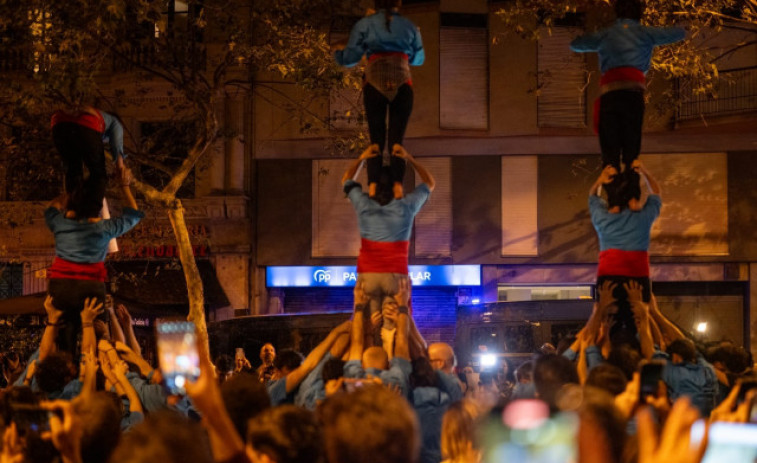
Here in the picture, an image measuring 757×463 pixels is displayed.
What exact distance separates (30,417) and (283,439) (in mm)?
1709

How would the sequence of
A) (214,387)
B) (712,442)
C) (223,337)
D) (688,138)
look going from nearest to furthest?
(712,442)
(214,387)
(223,337)
(688,138)

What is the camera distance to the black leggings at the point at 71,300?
22.3ft

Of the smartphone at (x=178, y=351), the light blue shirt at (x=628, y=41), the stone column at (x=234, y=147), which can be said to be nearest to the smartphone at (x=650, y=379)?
the smartphone at (x=178, y=351)

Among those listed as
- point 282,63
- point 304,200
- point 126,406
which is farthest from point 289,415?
point 304,200

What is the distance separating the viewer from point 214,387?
289cm

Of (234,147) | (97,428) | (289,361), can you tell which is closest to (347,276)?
(234,147)

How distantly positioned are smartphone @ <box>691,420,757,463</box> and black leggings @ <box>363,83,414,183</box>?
422 centimetres

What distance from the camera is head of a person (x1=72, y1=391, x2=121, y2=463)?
3.80 metres

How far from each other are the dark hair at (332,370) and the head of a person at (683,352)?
245 centimetres

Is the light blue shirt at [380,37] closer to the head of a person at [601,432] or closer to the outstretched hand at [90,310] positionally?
the outstretched hand at [90,310]

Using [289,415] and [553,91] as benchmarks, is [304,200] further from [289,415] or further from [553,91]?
[289,415]

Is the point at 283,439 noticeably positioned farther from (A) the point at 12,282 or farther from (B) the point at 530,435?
(A) the point at 12,282

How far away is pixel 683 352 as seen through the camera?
600 cm

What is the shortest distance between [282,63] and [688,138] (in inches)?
467
